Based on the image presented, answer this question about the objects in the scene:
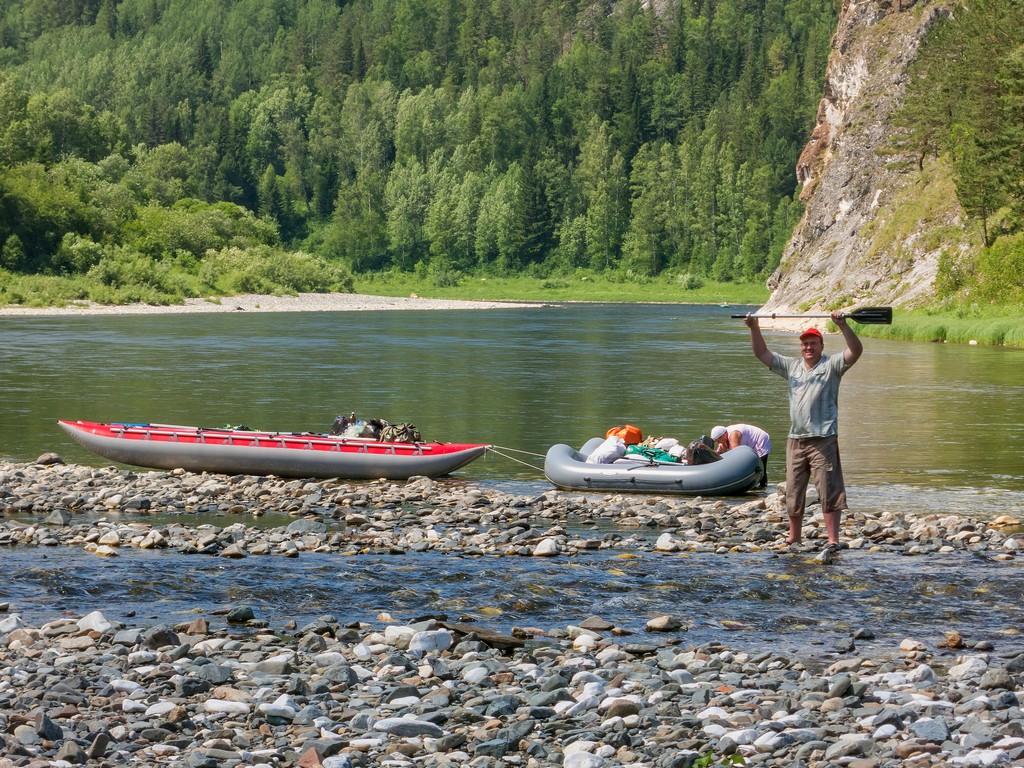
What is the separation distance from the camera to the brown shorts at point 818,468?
16.8 m

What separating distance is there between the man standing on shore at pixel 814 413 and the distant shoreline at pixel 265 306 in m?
86.0

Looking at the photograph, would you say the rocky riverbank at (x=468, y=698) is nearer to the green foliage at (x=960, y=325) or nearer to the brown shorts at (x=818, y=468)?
the brown shorts at (x=818, y=468)

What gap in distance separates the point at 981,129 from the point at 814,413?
66269 mm

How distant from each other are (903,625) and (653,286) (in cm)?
15698

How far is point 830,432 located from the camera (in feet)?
54.8

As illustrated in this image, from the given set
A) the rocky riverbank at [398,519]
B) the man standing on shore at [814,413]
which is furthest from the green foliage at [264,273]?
the man standing on shore at [814,413]

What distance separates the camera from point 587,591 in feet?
51.2

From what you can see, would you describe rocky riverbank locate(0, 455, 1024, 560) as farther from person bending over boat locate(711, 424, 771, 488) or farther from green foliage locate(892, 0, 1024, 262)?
green foliage locate(892, 0, 1024, 262)

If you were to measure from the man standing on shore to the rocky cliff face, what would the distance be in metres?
67.0

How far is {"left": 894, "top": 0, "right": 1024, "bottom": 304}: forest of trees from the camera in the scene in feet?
232

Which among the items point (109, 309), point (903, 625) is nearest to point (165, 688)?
point (903, 625)

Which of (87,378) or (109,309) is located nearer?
(87,378)

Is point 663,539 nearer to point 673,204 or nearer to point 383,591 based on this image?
point 383,591

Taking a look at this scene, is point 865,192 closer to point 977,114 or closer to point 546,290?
point 977,114
